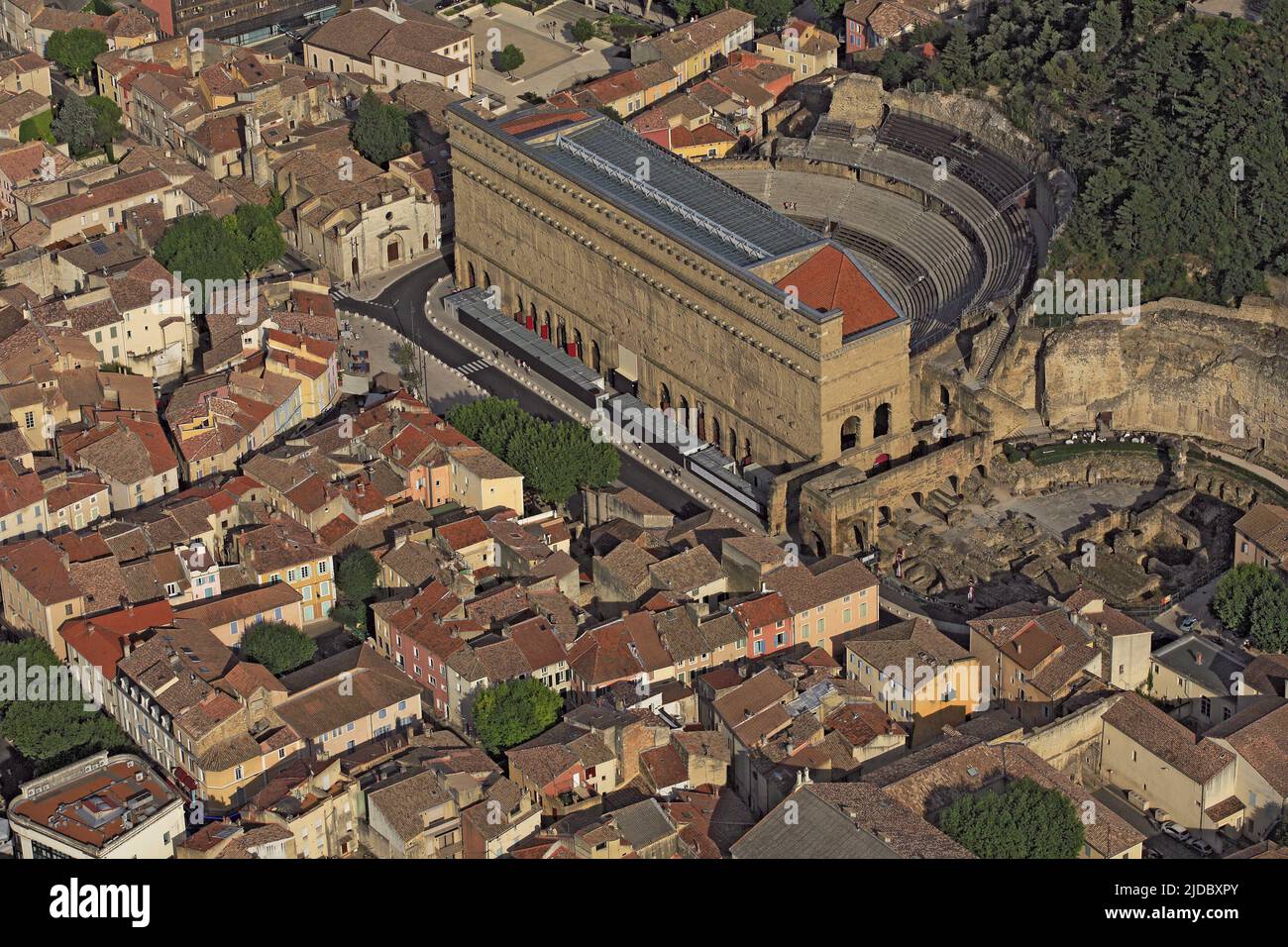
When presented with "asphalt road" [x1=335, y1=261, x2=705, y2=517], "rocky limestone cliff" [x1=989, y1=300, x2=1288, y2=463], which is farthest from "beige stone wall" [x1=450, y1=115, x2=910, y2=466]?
"rocky limestone cliff" [x1=989, y1=300, x2=1288, y2=463]

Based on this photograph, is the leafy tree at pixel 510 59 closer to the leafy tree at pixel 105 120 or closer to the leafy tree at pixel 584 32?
the leafy tree at pixel 584 32

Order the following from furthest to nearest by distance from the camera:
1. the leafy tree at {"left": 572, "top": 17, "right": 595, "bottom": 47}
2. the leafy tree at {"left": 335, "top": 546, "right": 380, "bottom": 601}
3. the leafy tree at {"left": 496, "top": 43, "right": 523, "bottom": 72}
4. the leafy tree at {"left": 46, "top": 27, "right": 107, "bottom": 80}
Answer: the leafy tree at {"left": 572, "top": 17, "right": 595, "bottom": 47} < the leafy tree at {"left": 496, "top": 43, "right": 523, "bottom": 72} < the leafy tree at {"left": 46, "top": 27, "right": 107, "bottom": 80} < the leafy tree at {"left": 335, "top": 546, "right": 380, "bottom": 601}

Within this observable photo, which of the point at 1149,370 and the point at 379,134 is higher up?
the point at 379,134

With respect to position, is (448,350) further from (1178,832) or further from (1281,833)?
(1281,833)

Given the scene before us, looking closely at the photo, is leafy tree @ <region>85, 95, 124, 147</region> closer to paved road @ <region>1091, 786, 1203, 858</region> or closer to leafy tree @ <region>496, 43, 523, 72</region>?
Result: leafy tree @ <region>496, 43, 523, 72</region>

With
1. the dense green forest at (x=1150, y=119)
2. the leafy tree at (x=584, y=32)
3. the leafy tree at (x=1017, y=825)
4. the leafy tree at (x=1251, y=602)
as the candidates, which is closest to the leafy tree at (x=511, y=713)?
the leafy tree at (x=1017, y=825)

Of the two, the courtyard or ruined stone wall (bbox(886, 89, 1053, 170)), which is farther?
the courtyard

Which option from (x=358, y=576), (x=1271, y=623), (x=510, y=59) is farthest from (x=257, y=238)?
(x=1271, y=623)

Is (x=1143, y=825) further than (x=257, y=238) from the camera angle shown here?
No
